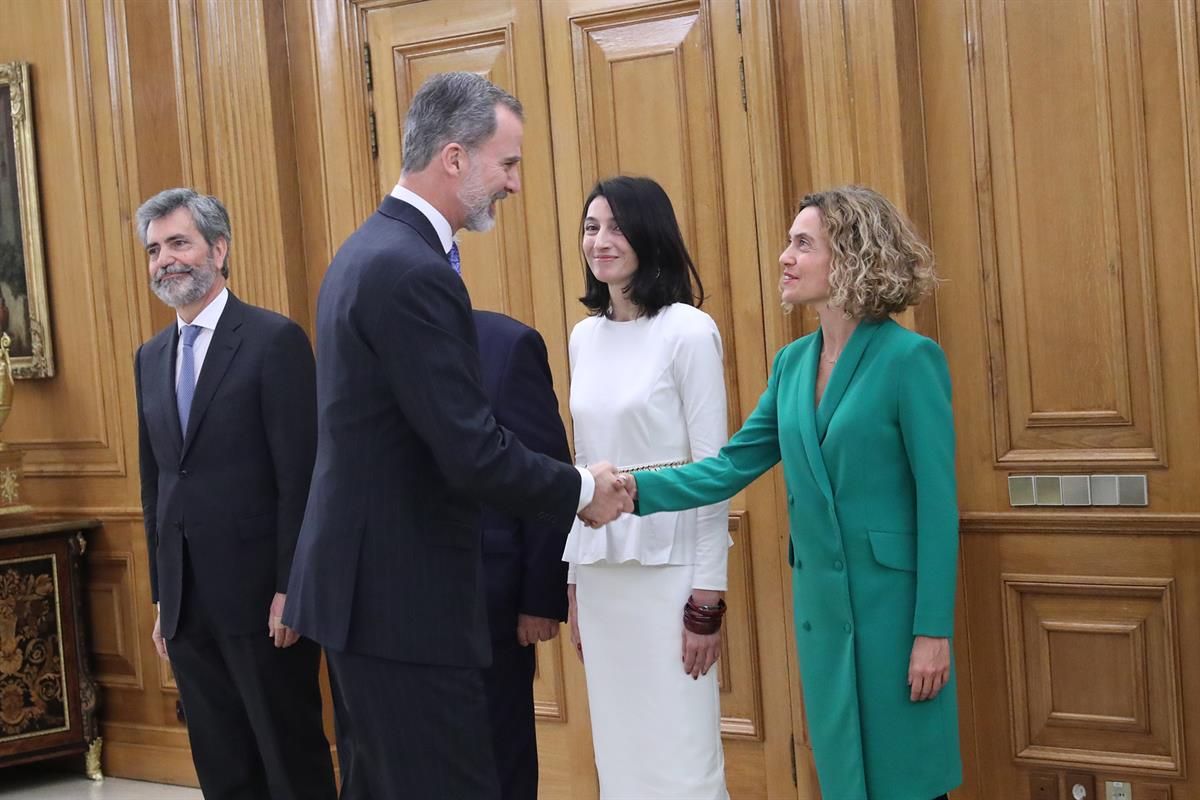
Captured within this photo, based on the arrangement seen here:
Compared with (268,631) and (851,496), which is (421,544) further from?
(268,631)

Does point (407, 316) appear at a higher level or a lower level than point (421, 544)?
higher

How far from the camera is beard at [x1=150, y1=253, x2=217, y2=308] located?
3.31 m

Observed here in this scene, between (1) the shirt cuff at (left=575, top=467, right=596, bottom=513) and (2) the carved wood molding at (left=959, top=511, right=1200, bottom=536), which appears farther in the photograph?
(2) the carved wood molding at (left=959, top=511, right=1200, bottom=536)

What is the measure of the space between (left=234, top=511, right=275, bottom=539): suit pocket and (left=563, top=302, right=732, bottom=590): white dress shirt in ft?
2.62

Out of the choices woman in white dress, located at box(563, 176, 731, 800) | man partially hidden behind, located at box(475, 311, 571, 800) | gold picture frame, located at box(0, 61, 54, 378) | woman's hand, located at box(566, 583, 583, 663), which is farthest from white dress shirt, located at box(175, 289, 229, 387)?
gold picture frame, located at box(0, 61, 54, 378)

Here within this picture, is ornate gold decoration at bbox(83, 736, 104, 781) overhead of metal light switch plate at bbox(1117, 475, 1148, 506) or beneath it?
beneath

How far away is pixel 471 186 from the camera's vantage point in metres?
2.45

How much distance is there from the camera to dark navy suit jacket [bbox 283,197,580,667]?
2201 millimetres

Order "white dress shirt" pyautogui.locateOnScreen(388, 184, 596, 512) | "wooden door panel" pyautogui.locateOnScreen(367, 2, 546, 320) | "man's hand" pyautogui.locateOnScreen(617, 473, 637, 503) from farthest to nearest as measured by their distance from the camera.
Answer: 1. "wooden door panel" pyautogui.locateOnScreen(367, 2, 546, 320)
2. "man's hand" pyautogui.locateOnScreen(617, 473, 637, 503)
3. "white dress shirt" pyautogui.locateOnScreen(388, 184, 596, 512)

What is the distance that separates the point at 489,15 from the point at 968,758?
2.59m

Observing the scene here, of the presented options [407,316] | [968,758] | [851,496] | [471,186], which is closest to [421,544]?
[407,316]

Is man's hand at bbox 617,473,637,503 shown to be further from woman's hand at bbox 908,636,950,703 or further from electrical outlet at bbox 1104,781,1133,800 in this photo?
electrical outlet at bbox 1104,781,1133,800

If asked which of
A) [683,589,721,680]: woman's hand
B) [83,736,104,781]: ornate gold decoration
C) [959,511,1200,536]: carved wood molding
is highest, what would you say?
[959,511,1200,536]: carved wood molding

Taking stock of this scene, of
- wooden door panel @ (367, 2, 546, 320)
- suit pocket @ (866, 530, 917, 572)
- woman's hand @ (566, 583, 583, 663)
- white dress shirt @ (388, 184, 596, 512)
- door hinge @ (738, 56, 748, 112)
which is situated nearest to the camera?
→ white dress shirt @ (388, 184, 596, 512)
